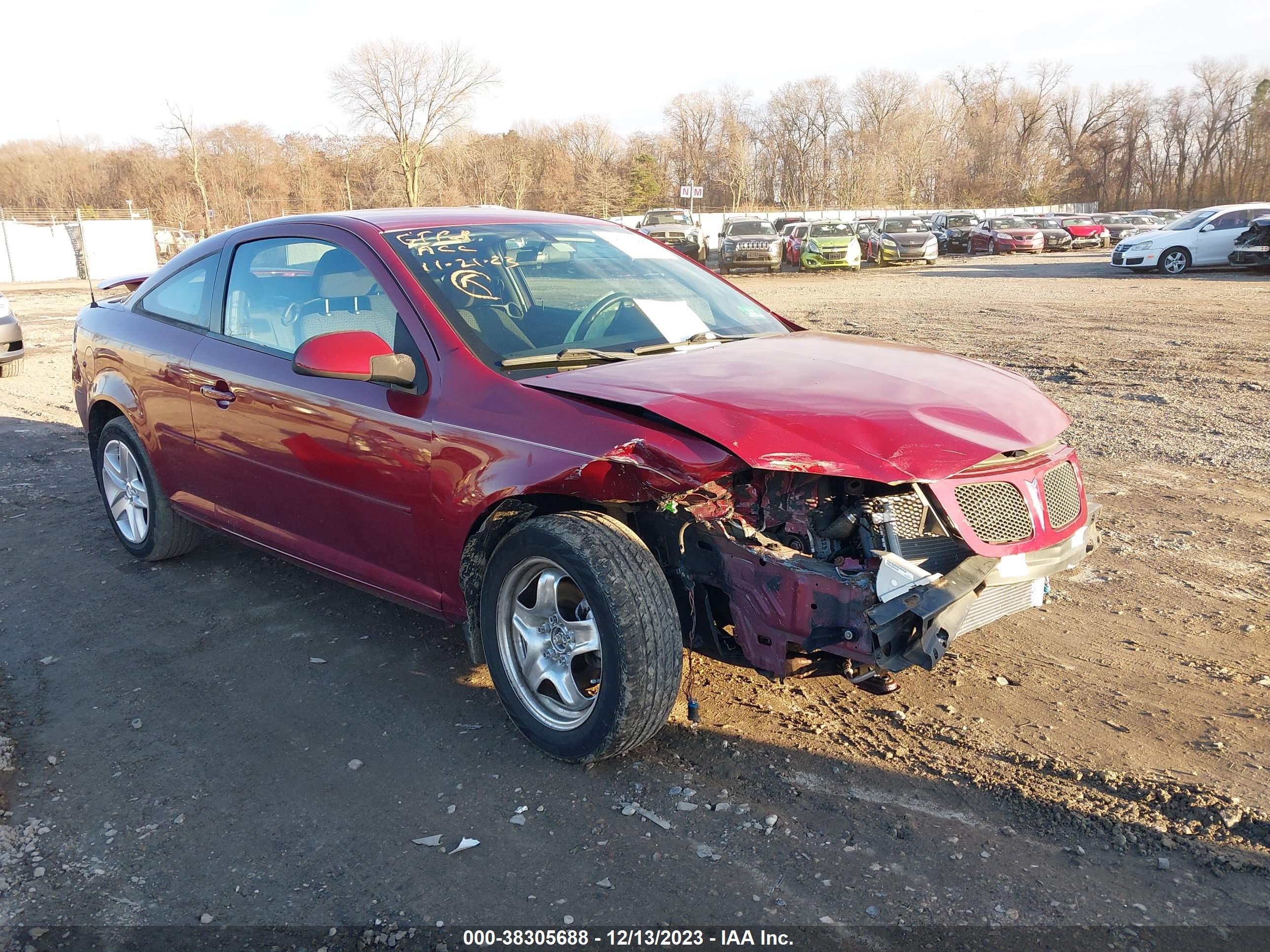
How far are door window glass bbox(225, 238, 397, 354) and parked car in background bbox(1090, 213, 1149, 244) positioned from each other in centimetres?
3967

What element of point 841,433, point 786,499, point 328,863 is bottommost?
point 328,863

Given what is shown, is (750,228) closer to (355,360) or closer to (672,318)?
(672,318)

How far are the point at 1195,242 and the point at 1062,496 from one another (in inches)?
884

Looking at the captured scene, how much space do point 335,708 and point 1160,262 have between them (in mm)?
23645

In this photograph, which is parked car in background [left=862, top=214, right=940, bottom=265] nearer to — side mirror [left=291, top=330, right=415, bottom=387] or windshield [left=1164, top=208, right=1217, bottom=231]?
windshield [left=1164, top=208, right=1217, bottom=231]

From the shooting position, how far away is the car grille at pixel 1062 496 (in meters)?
3.21

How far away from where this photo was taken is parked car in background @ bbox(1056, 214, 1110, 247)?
37062 mm

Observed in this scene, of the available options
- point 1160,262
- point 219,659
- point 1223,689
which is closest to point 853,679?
point 1223,689

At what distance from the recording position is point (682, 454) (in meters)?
2.83

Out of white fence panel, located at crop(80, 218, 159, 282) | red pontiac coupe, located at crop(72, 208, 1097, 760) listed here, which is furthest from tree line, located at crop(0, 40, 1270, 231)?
red pontiac coupe, located at crop(72, 208, 1097, 760)

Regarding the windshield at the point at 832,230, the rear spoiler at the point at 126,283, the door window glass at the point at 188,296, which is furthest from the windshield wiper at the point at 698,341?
the windshield at the point at 832,230

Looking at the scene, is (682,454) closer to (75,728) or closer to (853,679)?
(853,679)

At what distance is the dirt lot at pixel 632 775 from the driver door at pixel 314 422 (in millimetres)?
511

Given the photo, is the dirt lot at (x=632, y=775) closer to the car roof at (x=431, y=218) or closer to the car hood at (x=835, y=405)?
the car hood at (x=835, y=405)
